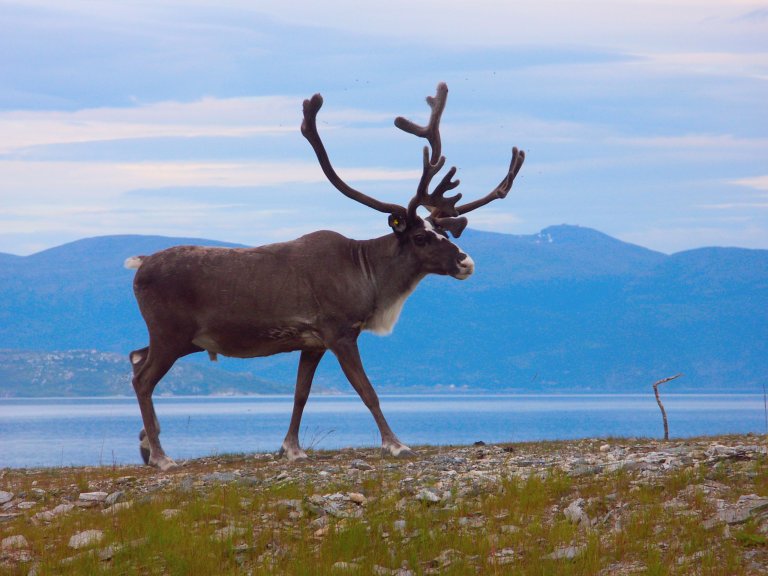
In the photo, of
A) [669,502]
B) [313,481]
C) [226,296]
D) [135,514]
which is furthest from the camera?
→ [226,296]

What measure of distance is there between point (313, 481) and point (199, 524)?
2.25 m

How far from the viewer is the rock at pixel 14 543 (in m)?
11.6

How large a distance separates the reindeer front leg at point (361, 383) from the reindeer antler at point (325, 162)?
213 centimetres

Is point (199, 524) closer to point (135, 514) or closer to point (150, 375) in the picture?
point (135, 514)

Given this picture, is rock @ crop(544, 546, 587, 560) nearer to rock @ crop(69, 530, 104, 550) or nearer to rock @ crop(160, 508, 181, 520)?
rock @ crop(160, 508, 181, 520)

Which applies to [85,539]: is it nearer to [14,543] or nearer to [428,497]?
[14,543]

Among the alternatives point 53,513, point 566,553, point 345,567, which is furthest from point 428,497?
point 53,513

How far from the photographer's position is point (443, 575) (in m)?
10.4

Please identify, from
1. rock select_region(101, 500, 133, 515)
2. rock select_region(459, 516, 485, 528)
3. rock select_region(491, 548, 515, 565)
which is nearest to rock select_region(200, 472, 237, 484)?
rock select_region(101, 500, 133, 515)

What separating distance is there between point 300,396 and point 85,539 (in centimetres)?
666

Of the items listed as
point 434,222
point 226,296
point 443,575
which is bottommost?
point 443,575

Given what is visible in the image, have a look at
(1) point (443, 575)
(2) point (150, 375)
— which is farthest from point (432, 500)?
(2) point (150, 375)

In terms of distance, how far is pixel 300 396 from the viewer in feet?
59.3

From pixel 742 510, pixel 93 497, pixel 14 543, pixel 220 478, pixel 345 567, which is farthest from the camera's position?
pixel 220 478
